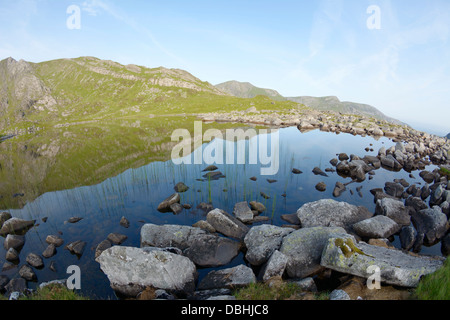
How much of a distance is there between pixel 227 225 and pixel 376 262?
8.68 metres

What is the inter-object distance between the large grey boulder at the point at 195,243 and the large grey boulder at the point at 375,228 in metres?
8.13

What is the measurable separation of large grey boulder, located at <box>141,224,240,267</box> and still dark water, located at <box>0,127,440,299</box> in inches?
22.6

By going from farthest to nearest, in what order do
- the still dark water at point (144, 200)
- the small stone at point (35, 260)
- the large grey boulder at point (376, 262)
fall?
the still dark water at point (144, 200)
the small stone at point (35, 260)
the large grey boulder at point (376, 262)

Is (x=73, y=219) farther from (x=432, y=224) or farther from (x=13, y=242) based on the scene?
(x=432, y=224)

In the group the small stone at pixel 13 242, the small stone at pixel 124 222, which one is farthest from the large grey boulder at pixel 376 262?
the small stone at pixel 13 242

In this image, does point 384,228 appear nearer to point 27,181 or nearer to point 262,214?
point 262,214

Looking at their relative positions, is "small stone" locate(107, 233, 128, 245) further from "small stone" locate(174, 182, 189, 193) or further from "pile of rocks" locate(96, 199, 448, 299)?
"small stone" locate(174, 182, 189, 193)

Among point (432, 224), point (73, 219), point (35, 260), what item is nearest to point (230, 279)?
point (35, 260)

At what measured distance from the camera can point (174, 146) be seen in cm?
4197

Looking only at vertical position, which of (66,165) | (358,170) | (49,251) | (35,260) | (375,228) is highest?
(358,170)

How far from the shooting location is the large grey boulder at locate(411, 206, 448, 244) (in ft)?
45.8

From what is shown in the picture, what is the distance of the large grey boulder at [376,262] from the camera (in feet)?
27.2

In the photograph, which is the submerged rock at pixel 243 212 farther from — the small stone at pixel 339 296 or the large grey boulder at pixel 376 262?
the small stone at pixel 339 296

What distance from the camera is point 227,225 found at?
48.5ft
